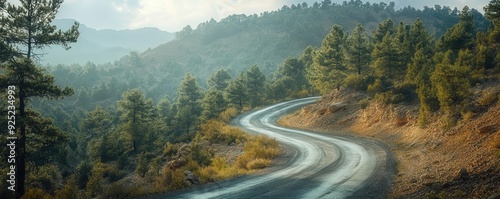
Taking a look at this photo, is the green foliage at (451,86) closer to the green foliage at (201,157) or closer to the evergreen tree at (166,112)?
the green foliage at (201,157)

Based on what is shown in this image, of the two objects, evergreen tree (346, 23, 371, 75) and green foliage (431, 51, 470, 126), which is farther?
evergreen tree (346, 23, 371, 75)

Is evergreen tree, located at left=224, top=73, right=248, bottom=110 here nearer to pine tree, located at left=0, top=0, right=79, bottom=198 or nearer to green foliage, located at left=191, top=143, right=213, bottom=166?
green foliage, located at left=191, top=143, right=213, bottom=166

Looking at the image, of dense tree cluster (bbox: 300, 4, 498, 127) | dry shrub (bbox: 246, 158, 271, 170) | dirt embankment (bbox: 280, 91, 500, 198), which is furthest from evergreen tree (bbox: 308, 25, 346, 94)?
dry shrub (bbox: 246, 158, 271, 170)

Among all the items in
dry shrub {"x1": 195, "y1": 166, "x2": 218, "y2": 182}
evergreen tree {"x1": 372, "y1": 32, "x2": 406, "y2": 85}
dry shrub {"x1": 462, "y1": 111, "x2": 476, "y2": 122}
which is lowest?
dry shrub {"x1": 195, "y1": 166, "x2": 218, "y2": 182}

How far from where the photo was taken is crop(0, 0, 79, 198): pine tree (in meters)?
14.7

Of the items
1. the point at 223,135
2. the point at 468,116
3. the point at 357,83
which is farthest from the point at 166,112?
the point at 468,116

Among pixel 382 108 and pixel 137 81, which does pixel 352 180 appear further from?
pixel 137 81

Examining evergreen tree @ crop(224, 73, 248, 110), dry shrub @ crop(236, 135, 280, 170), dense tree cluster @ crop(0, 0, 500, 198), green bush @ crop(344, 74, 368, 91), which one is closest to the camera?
dense tree cluster @ crop(0, 0, 500, 198)

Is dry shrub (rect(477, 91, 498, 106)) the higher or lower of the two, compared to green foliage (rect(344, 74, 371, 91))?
lower

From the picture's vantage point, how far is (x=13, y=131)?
14.3m

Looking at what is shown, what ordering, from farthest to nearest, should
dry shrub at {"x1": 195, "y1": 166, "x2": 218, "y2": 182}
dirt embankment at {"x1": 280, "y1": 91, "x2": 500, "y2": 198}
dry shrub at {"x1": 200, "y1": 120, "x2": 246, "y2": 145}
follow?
dry shrub at {"x1": 200, "y1": 120, "x2": 246, "y2": 145} < dry shrub at {"x1": 195, "y1": 166, "x2": 218, "y2": 182} < dirt embankment at {"x1": 280, "y1": 91, "x2": 500, "y2": 198}

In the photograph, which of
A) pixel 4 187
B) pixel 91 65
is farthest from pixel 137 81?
pixel 4 187

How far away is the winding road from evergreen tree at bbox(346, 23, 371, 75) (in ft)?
62.3

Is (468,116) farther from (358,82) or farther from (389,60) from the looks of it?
(358,82)
